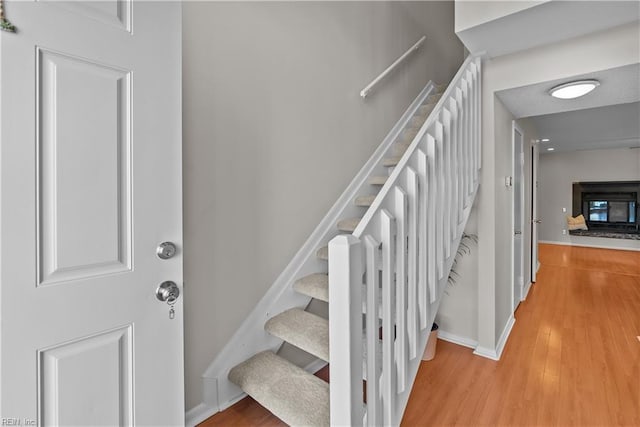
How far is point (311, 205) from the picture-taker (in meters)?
2.04

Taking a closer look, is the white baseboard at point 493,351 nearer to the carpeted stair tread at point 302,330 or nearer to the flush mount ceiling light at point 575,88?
the carpeted stair tread at point 302,330

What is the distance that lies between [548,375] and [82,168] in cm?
285

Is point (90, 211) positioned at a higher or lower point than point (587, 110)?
lower

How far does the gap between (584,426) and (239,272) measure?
2.03m

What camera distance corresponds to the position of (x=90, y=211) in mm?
943

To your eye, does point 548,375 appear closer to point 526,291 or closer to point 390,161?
point 390,161

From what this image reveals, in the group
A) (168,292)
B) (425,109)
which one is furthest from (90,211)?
(425,109)

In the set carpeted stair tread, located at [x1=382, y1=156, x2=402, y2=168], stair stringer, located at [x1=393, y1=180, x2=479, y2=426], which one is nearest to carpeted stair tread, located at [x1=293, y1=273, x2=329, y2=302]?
stair stringer, located at [x1=393, y1=180, x2=479, y2=426]

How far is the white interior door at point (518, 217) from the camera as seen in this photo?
3080 millimetres

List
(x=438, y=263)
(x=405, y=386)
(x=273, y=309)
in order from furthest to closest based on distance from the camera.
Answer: (x=273, y=309) → (x=438, y=263) → (x=405, y=386)

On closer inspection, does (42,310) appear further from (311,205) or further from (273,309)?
(311,205)

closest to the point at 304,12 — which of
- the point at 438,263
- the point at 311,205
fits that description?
the point at 311,205

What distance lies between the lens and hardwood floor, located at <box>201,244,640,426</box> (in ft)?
5.38

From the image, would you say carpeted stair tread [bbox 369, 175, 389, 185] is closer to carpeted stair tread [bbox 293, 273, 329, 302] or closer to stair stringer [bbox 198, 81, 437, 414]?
stair stringer [bbox 198, 81, 437, 414]
